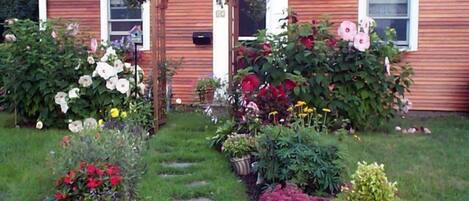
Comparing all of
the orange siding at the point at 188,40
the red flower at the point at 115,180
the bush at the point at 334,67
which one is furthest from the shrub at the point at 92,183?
the orange siding at the point at 188,40

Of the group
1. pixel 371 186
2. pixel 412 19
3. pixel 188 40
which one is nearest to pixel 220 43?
pixel 188 40

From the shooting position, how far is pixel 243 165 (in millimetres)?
5457

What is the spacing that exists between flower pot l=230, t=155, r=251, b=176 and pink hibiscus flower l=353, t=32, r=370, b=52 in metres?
2.64

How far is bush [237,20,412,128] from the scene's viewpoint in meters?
7.47

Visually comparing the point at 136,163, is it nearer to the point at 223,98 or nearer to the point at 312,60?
the point at 312,60

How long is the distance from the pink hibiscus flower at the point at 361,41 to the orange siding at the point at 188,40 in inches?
117

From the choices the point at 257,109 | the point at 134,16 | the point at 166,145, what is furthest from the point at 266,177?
the point at 134,16

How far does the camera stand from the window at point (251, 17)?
31.9 feet

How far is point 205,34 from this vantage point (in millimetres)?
9789

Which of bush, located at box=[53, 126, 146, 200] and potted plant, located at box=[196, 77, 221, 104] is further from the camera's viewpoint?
potted plant, located at box=[196, 77, 221, 104]

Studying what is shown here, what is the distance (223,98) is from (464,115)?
3574 millimetres

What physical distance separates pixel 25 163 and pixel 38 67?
2184 millimetres

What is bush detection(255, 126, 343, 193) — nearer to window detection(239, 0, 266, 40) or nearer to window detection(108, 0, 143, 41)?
window detection(239, 0, 266, 40)

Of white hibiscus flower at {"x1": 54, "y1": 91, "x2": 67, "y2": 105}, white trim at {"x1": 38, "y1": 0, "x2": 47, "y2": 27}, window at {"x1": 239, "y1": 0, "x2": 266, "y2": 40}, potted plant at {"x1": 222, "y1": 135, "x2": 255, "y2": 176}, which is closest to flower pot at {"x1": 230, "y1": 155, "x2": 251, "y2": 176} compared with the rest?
potted plant at {"x1": 222, "y1": 135, "x2": 255, "y2": 176}
